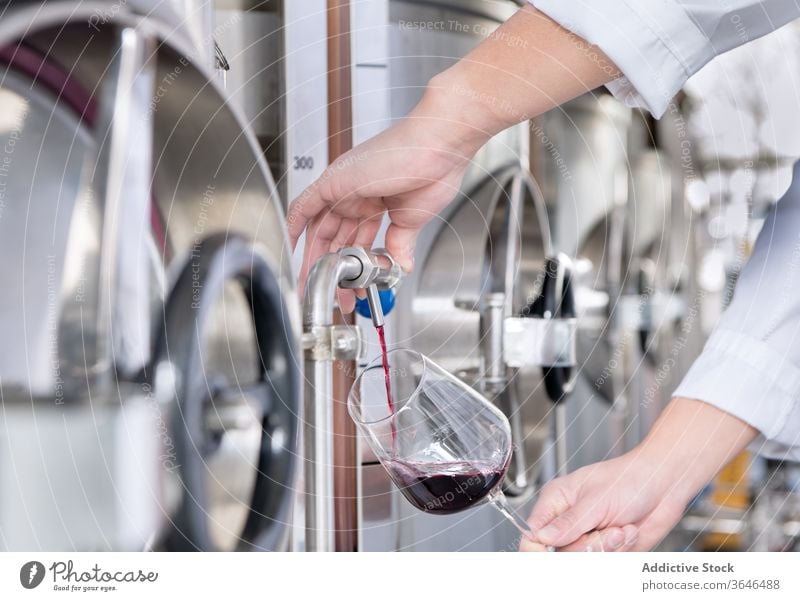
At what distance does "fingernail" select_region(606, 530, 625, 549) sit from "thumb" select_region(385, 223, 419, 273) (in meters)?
0.28

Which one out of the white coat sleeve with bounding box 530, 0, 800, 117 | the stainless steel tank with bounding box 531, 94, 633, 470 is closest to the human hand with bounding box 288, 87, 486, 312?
the white coat sleeve with bounding box 530, 0, 800, 117

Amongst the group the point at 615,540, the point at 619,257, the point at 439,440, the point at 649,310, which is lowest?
the point at 615,540

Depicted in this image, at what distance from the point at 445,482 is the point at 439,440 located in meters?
0.03

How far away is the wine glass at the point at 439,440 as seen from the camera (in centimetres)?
62

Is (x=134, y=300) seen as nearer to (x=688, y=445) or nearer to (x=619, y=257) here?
(x=688, y=445)

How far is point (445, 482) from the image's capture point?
0.63m

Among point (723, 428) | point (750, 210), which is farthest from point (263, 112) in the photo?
point (750, 210)

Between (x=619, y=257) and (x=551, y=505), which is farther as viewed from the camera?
(x=619, y=257)

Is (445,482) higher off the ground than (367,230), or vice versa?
(367,230)

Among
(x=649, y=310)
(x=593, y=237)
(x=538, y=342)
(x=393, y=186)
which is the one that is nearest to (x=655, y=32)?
(x=393, y=186)

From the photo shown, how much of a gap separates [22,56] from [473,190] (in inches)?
21.6

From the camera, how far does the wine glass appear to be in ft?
2.04

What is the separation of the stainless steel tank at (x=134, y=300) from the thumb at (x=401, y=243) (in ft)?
0.40

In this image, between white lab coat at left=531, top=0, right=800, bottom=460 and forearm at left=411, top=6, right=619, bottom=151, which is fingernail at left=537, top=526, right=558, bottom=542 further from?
forearm at left=411, top=6, right=619, bottom=151
